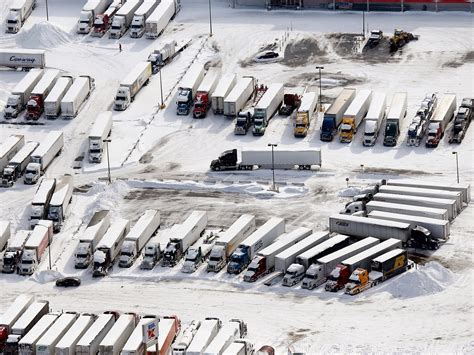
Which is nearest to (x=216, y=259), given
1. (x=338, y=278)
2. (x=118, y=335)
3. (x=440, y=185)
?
(x=338, y=278)

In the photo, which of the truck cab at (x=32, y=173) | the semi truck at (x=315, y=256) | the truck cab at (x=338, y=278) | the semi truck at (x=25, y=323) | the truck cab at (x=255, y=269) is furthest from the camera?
the truck cab at (x=32, y=173)

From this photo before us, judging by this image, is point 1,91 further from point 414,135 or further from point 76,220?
point 414,135

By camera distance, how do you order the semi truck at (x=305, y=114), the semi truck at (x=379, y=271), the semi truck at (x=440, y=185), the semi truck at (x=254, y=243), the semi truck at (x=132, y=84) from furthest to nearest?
the semi truck at (x=132, y=84) → the semi truck at (x=305, y=114) → the semi truck at (x=440, y=185) → the semi truck at (x=254, y=243) → the semi truck at (x=379, y=271)

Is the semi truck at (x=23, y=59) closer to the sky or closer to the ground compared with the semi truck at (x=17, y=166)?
closer to the sky

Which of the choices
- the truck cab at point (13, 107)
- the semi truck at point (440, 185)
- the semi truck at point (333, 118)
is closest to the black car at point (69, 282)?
the semi truck at point (440, 185)

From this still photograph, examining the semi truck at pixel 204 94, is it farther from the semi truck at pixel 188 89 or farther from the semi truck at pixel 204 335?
the semi truck at pixel 204 335

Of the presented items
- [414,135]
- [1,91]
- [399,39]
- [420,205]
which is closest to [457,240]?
[420,205]
